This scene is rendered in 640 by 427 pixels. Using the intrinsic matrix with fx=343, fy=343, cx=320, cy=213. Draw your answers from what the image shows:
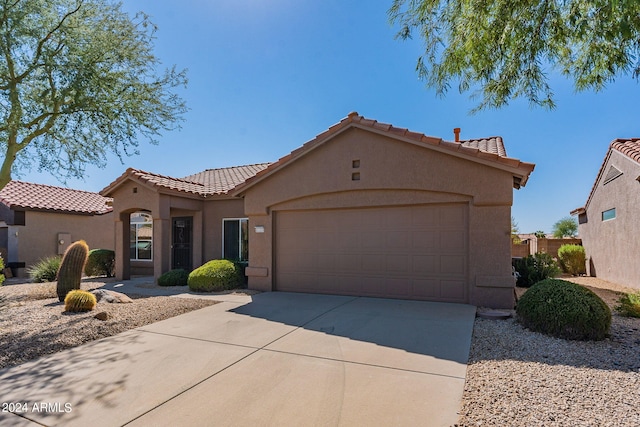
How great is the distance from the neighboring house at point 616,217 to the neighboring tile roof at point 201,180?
47.4 feet

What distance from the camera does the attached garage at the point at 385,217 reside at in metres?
8.35

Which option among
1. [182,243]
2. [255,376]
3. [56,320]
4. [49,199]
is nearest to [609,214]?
[255,376]

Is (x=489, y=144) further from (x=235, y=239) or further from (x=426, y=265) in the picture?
(x=235, y=239)

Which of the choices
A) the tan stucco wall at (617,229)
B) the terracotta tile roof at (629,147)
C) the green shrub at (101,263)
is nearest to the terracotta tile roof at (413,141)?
the terracotta tile roof at (629,147)

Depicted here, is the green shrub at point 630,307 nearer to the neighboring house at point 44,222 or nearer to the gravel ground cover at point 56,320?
the gravel ground cover at point 56,320

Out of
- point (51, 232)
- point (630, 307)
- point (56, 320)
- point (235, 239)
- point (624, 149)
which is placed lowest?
point (56, 320)

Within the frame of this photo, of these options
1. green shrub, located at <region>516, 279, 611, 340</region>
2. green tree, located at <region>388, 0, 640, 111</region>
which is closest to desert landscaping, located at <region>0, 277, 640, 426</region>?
green shrub, located at <region>516, 279, 611, 340</region>

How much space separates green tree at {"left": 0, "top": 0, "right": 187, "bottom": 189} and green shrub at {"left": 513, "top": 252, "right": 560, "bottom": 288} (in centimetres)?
1297

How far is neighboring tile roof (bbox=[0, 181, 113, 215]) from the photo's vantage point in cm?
1647

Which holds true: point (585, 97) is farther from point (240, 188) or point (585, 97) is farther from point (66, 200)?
point (66, 200)

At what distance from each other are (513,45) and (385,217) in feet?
16.2

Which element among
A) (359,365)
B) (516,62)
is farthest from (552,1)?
(359,365)

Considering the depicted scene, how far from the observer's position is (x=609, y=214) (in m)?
14.2

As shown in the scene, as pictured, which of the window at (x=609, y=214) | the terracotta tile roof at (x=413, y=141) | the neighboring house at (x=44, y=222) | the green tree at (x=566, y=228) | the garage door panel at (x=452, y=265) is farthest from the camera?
the green tree at (x=566, y=228)
